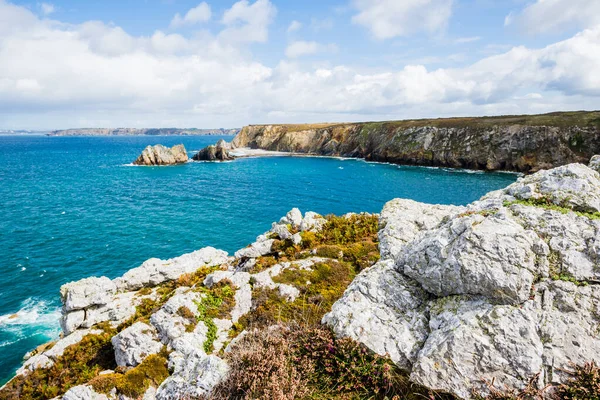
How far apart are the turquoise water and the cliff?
1410 cm

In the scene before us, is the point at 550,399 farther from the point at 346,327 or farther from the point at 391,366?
the point at 346,327

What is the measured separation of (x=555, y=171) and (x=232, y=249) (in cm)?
3668

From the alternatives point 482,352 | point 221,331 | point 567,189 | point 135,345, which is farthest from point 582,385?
point 135,345

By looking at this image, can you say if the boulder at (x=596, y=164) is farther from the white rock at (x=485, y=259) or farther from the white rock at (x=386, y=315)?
the white rock at (x=386, y=315)

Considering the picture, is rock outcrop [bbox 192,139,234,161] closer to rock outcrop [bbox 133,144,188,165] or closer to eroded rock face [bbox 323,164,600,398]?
rock outcrop [bbox 133,144,188,165]

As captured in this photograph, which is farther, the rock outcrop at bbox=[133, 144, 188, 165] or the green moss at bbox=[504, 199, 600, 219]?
the rock outcrop at bbox=[133, 144, 188, 165]

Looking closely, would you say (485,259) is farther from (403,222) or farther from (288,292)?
(403,222)

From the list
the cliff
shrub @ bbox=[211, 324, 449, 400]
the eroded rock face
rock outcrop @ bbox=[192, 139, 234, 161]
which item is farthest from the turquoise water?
rock outcrop @ bbox=[192, 139, 234, 161]

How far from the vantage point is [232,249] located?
133ft

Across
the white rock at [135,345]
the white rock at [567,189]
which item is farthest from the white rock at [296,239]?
the white rock at [567,189]

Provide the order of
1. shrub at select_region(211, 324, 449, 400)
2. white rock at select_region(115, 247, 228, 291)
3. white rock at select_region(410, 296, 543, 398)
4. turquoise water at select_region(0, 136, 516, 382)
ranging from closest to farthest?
1. white rock at select_region(410, 296, 543, 398)
2. shrub at select_region(211, 324, 449, 400)
3. white rock at select_region(115, 247, 228, 291)
4. turquoise water at select_region(0, 136, 516, 382)

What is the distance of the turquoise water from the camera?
104 ft

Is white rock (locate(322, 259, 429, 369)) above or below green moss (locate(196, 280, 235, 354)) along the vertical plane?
above

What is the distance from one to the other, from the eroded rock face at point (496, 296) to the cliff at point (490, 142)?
364 ft
